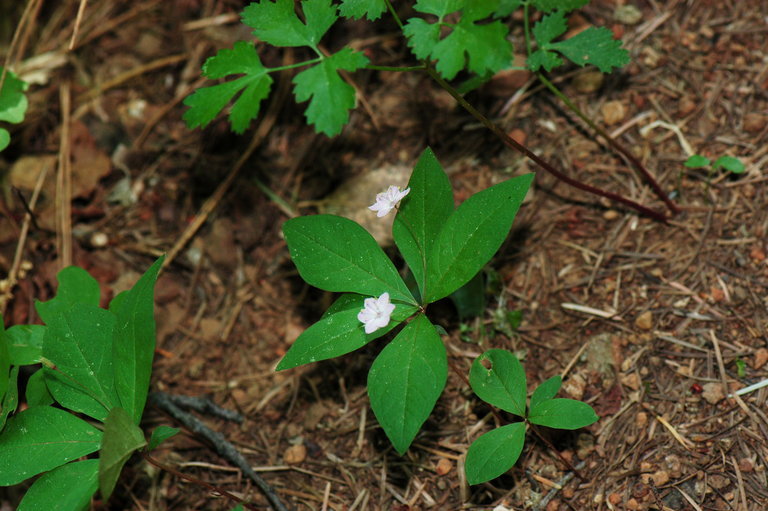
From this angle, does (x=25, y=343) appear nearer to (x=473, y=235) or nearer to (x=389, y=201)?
(x=389, y=201)

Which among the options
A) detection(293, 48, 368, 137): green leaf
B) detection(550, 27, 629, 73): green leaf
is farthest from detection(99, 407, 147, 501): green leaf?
detection(550, 27, 629, 73): green leaf

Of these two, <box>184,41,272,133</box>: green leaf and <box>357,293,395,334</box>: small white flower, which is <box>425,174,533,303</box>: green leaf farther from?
<box>184,41,272,133</box>: green leaf

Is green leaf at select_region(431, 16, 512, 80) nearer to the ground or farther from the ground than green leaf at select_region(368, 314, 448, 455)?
farther from the ground

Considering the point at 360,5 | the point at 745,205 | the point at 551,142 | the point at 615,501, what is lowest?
the point at 615,501

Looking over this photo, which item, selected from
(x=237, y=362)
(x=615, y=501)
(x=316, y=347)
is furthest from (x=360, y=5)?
(x=615, y=501)

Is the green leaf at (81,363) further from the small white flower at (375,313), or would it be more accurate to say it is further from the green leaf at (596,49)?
the green leaf at (596,49)

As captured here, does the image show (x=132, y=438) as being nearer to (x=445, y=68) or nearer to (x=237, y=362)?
(x=237, y=362)

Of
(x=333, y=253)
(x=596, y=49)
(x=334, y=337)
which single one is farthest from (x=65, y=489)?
(x=596, y=49)

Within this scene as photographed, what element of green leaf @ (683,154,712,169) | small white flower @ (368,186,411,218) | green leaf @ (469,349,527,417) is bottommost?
green leaf @ (469,349,527,417)

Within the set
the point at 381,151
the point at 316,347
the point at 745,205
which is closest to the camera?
the point at 316,347
